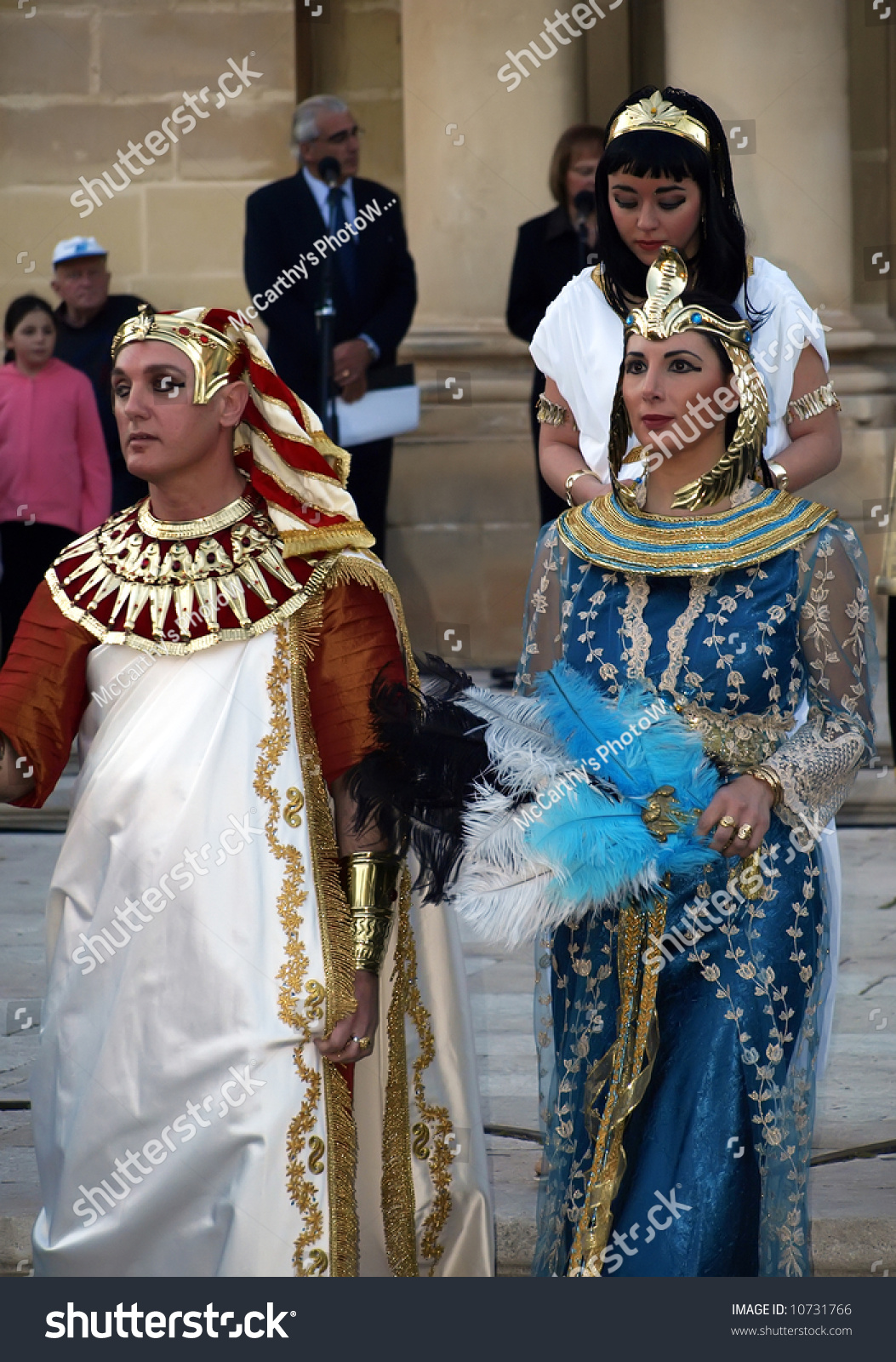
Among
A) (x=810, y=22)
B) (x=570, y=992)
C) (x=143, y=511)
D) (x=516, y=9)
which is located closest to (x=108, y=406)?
(x=516, y=9)

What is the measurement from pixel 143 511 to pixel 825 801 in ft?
4.20

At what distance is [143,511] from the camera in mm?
3629

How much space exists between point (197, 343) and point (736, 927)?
1294 millimetres

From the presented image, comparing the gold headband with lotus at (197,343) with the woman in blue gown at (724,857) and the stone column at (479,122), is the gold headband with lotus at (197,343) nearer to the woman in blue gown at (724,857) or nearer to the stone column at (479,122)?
the woman in blue gown at (724,857)

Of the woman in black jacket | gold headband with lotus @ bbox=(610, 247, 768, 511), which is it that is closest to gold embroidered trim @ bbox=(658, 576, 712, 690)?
gold headband with lotus @ bbox=(610, 247, 768, 511)

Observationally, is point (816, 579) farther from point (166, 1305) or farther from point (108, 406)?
point (108, 406)

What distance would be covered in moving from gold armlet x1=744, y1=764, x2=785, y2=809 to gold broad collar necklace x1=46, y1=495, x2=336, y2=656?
0.88m

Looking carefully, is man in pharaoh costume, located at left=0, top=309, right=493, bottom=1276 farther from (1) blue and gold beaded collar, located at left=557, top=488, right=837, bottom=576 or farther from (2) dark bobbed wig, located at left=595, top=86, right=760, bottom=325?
(2) dark bobbed wig, located at left=595, top=86, right=760, bottom=325

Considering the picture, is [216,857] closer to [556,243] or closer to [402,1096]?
[402,1096]

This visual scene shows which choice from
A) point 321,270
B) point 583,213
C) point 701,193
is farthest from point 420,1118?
point 321,270

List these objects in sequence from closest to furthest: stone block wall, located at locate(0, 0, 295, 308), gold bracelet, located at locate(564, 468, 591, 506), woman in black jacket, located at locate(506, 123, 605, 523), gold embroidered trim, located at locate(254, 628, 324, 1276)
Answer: gold embroidered trim, located at locate(254, 628, 324, 1276) < gold bracelet, located at locate(564, 468, 591, 506) < woman in black jacket, located at locate(506, 123, 605, 523) < stone block wall, located at locate(0, 0, 295, 308)

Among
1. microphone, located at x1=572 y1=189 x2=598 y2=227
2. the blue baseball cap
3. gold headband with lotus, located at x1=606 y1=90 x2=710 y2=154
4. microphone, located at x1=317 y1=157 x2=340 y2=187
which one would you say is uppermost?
microphone, located at x1=317 y1=157 x2=340 y2=187

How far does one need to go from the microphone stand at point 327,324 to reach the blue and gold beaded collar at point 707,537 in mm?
4798

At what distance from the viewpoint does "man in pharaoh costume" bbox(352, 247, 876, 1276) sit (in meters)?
3.12
